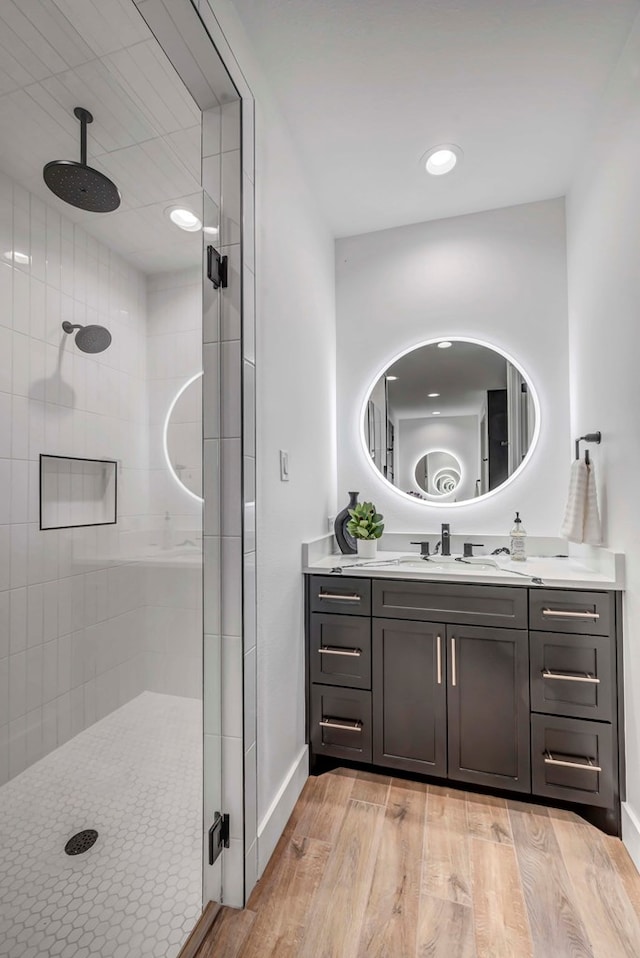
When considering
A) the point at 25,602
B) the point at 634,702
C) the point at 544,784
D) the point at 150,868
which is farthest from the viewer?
the point at 544,784

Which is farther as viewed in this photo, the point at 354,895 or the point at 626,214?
the point at 626,214

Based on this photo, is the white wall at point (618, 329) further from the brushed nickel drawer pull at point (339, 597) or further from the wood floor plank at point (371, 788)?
the brushed nickel drawer pull at point (339, 597)

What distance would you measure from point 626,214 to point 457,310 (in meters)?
0.91

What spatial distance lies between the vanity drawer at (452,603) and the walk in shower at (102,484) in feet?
2.59

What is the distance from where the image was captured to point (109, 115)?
1065 mm

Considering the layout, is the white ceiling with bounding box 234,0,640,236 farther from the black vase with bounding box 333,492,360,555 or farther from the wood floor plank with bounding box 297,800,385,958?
the wood floor plank with bounding box 297,800,385,958

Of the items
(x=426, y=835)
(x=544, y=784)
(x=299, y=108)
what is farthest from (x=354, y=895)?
(x=299, y=108)

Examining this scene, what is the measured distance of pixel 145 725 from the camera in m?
1.17

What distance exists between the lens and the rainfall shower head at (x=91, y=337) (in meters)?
0.98

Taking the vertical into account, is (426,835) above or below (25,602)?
below

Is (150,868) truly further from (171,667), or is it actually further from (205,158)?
(205,158)

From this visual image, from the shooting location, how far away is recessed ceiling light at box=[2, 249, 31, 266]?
0.82 meters

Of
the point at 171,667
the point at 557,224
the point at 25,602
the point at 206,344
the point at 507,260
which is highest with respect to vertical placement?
the point at 557,224

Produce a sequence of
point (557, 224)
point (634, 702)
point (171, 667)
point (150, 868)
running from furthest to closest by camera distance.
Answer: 1. point (557, 224)
2. point (634, 702)
3. point (171, 667)
4. point (150, 868)
